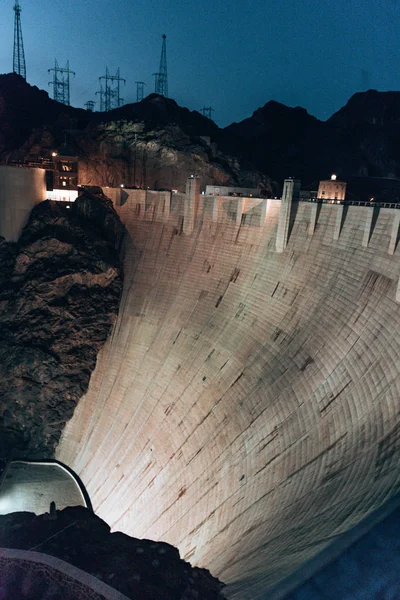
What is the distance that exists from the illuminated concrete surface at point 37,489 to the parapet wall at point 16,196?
833 inches

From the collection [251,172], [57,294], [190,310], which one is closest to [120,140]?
[251,172]

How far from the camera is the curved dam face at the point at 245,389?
17.3m

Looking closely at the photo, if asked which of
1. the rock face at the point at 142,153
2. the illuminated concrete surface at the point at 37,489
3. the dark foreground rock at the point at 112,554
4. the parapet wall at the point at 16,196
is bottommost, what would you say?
the illuminated concrete surface at the point at 37,489

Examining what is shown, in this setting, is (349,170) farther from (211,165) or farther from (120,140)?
(120,140)

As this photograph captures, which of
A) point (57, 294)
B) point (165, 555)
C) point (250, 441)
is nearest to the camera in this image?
point (165, 555)

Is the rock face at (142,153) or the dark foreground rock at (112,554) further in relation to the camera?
the rock face at (142,153)

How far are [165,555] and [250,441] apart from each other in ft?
24.1

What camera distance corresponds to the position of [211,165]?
1940 inches

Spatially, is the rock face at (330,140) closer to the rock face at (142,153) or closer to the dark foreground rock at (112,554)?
the rock face at (142,153)

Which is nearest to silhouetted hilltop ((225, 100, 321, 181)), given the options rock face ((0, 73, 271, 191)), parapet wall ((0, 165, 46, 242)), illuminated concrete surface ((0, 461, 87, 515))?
rock face ((0, 73, 271, 191))

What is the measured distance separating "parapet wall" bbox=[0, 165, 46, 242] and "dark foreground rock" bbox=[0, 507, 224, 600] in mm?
26064

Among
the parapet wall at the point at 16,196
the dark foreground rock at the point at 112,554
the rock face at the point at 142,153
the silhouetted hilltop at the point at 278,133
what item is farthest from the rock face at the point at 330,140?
the dark foreground rock at the point at 112,554

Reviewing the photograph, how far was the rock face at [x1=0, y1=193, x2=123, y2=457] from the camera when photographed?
37.8m

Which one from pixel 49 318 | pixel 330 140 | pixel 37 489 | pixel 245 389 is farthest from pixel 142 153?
pixel 330 140
